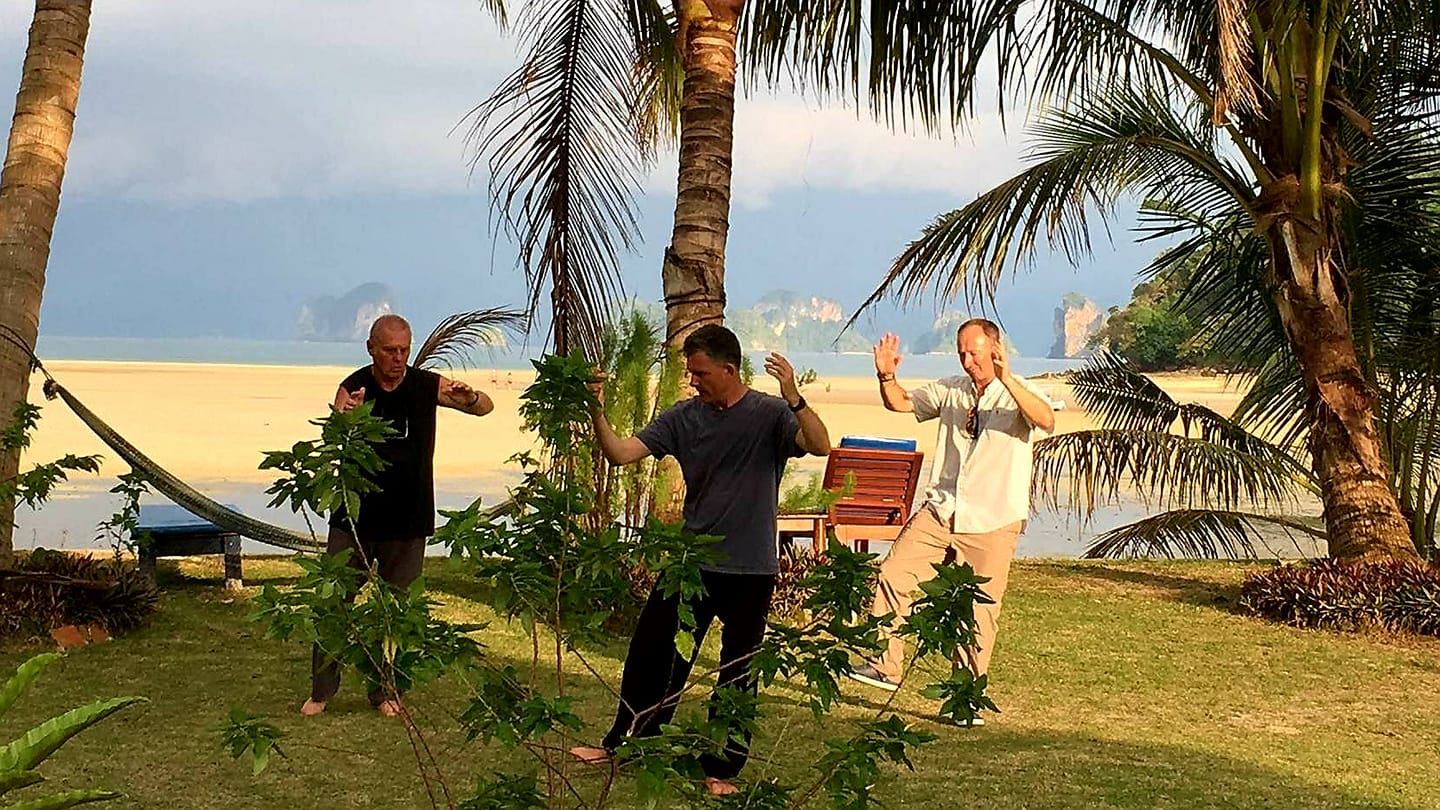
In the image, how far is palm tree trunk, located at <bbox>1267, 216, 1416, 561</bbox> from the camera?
978cm

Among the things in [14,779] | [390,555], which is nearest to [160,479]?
[390,555]

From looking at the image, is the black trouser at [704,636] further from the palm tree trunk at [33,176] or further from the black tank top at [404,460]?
the palm tree trunk at [33,176]

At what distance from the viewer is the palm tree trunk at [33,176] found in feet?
28.0

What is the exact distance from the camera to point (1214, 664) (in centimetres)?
826

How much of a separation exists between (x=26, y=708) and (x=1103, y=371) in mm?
7532

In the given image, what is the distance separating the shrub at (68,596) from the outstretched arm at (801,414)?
4.69 meters

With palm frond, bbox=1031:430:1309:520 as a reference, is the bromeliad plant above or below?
below

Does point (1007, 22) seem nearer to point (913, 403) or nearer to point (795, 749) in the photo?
point (913, 403)

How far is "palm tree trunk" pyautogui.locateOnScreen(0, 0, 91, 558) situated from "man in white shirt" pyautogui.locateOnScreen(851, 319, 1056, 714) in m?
4.76

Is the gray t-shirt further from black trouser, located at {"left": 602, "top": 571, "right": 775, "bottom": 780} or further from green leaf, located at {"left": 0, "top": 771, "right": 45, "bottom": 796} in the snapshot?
green leaf, located at {"left": 0, "top": 771, "right": 45, "bottom": 796}

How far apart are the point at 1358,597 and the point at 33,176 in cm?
779

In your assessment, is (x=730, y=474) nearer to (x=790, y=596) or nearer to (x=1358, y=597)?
(x=790, y=596)

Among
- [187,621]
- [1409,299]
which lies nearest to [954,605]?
[187,621]

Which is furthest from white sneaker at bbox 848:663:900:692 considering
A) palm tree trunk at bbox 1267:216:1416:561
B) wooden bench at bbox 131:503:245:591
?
palm tree trunk at bbox 1267:216:1416:561
